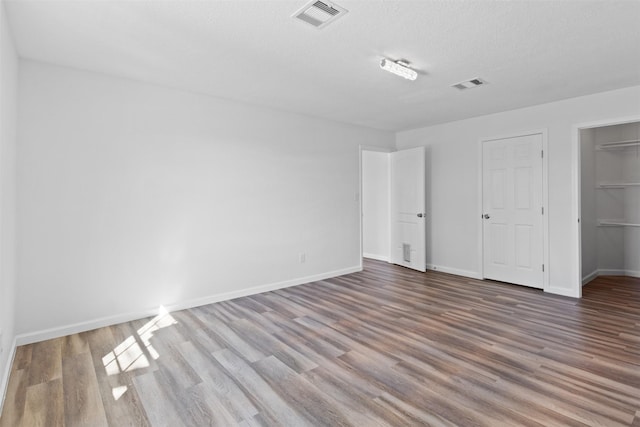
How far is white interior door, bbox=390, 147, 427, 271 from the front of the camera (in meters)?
5.54

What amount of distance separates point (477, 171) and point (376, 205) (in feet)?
7.34

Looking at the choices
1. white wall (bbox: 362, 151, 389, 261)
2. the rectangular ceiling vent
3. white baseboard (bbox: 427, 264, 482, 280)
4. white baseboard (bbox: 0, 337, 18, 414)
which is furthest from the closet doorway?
white baseboard (bbox: 0, 337, 18, 414)

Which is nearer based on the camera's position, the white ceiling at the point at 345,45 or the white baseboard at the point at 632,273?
the white ceiling at the point at 345,45

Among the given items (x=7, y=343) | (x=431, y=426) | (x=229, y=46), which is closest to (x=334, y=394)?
(x=431, y=426)

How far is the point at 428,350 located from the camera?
270 centimetres

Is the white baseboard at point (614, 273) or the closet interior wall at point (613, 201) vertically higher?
the closet interior wall at point (613, 201)

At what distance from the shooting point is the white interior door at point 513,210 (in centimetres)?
449

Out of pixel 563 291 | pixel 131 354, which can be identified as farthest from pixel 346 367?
pixel 563 291

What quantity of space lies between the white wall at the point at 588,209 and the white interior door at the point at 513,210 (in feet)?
2.61

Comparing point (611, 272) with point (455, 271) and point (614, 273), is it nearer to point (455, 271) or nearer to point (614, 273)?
A: point (614, 273)

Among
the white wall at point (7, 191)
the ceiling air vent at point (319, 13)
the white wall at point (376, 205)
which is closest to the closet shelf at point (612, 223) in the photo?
the white wall at point (376, 205)

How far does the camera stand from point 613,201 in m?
5.39

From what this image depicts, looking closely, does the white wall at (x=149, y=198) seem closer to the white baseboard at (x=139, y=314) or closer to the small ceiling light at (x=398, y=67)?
the white baseboard at (x=139, y=314)

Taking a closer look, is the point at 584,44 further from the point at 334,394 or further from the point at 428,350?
the point at 334,394
